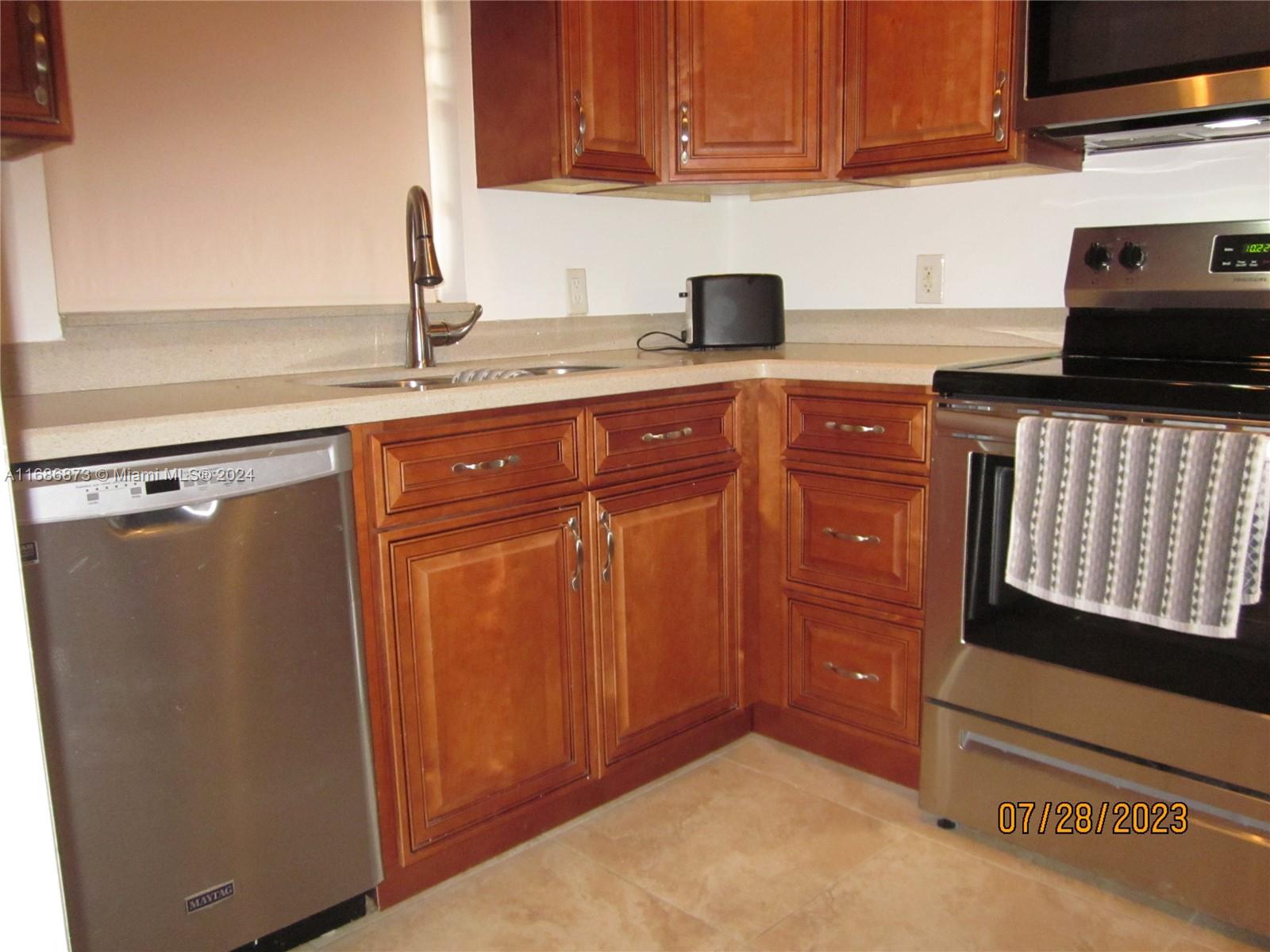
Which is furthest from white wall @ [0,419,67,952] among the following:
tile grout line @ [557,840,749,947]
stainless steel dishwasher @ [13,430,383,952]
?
tile grout line @ [557,840,749,947]

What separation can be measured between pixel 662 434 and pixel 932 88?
3.13ft

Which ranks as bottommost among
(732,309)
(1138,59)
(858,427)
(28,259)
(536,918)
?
(536,918)

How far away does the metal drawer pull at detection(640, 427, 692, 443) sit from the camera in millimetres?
1980

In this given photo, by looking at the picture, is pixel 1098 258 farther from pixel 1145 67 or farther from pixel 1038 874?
pixel 1038 874

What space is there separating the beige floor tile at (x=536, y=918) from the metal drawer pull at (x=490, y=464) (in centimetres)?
75

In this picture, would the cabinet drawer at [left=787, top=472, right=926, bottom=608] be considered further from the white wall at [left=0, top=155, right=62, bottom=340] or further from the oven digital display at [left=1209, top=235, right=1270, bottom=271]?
the white wall at [left=0, top=155, right=62, bottom=340]

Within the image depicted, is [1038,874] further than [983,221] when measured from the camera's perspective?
No

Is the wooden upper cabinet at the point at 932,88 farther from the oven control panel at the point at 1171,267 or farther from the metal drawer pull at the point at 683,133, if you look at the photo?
the metal drawer pull at the point at 683,133

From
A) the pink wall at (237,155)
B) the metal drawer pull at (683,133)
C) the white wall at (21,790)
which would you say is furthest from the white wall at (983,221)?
the white wall at (21,790)

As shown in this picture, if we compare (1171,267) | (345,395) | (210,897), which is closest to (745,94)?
(1171,267)

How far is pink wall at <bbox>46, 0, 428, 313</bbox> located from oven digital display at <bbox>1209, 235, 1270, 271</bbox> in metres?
1.64

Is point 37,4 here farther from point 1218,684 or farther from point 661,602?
point 1218,684

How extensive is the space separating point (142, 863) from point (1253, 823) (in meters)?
1.65

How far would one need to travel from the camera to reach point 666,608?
81.7 inches
